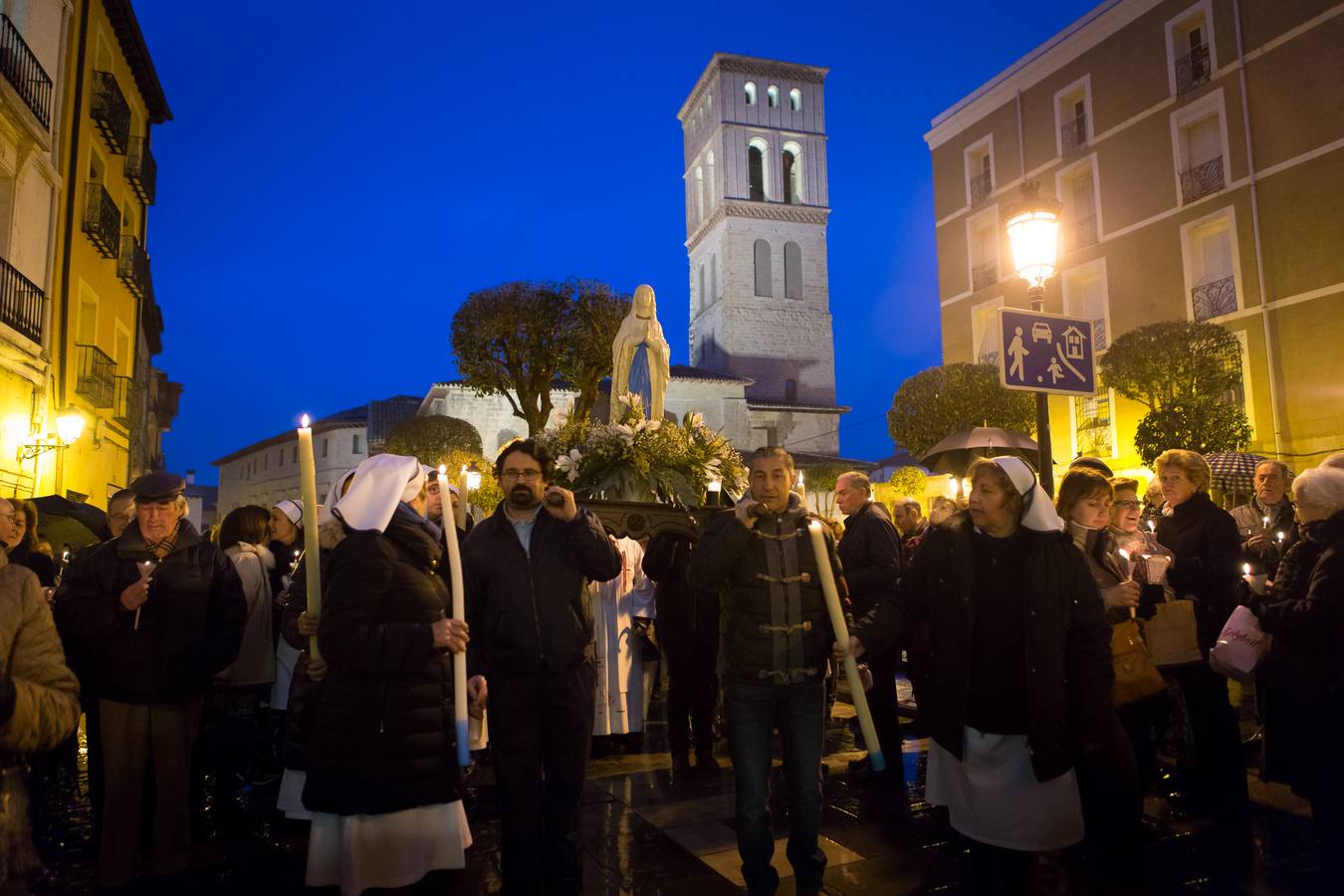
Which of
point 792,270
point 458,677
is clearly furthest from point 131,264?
point 792,270

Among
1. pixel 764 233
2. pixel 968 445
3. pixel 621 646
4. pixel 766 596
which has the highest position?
pixel 764 233

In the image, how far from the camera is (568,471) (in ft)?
25.5

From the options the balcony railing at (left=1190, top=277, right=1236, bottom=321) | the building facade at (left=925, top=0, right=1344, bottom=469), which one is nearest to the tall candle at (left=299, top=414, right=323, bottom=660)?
the building facade at (left=925, top=0, right=1344, bottom=469)

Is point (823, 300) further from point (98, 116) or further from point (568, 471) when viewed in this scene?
point (568, 471)

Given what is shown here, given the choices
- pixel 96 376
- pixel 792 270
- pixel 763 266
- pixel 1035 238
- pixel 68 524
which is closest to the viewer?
pixel 1035 238

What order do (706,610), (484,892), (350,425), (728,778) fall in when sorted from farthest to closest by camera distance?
(350,425) → (706,610) → (728,778) → (484,892)

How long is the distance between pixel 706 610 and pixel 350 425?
5247 centimetres

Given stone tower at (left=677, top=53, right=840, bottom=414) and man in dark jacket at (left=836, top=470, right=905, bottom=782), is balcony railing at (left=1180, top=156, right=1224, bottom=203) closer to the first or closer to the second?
man in dark jacket at (left=836, top=470, right=905, bottom=782)

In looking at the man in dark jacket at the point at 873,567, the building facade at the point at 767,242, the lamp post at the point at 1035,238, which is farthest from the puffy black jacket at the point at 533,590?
the building facade at the point at 767,242

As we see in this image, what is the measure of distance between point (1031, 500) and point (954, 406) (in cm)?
2009

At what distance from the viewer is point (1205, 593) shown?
559 cm

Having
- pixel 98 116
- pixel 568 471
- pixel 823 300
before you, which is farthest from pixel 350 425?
pixel 568 471

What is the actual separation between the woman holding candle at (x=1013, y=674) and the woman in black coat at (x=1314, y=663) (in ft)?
3.81

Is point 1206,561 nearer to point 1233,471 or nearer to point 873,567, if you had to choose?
point 873,567
